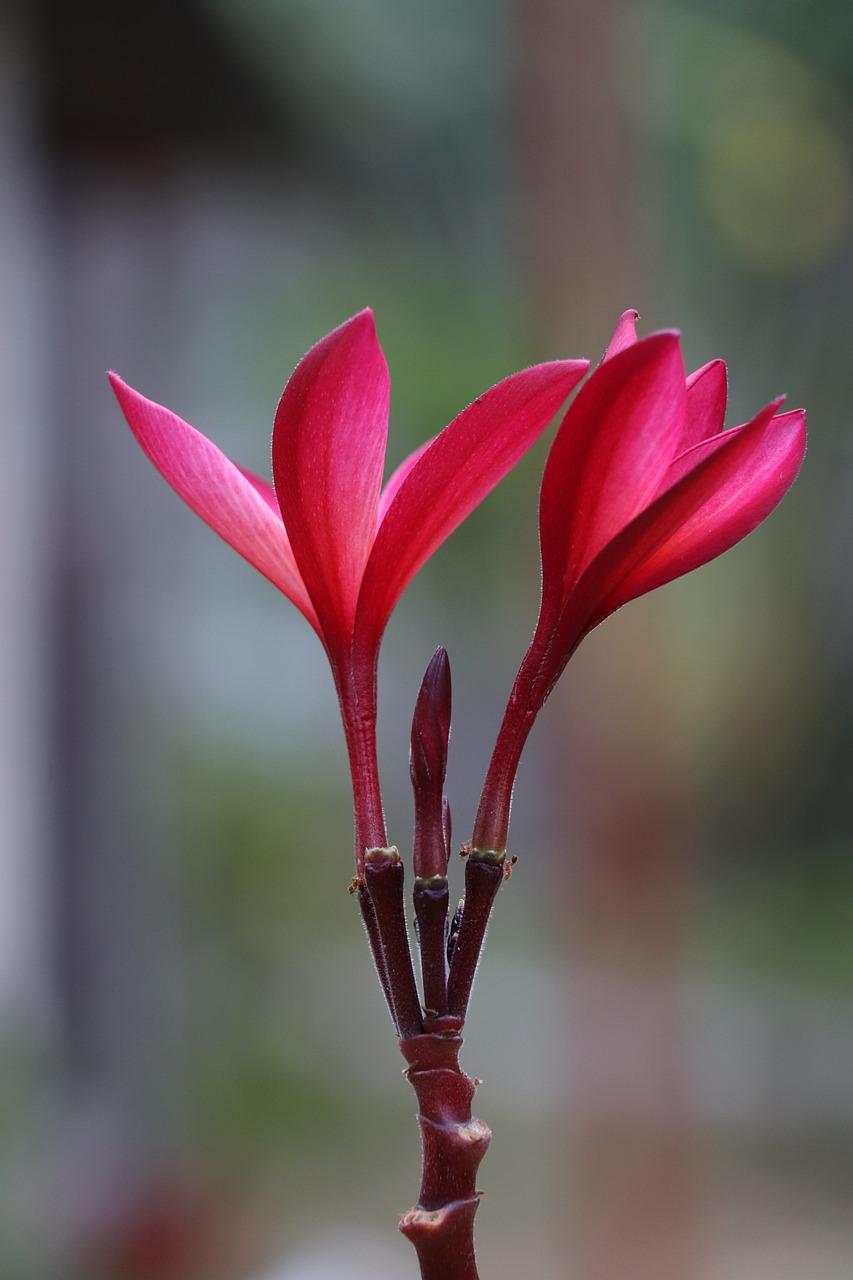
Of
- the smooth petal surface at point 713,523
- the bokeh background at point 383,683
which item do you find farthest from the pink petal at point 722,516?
the bokeh background at point 383,683

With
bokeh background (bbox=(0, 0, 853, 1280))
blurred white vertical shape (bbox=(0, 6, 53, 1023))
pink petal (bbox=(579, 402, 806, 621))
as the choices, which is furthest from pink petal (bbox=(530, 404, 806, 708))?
blurred white vertical shape (bbox=(0, 6, 53, 1023))

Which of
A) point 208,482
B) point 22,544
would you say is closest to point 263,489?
point 208,482

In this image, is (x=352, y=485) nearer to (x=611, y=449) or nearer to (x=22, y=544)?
(x=611, y=449)

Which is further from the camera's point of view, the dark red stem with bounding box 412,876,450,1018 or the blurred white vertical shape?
the blurred white vertical shape

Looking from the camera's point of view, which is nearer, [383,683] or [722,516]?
[722,516]

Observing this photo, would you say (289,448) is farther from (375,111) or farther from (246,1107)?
(375,111)

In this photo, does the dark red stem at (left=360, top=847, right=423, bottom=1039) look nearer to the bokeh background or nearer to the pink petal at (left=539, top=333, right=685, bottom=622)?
the pink petal at (left=539, top=333, right=685, bottom=622)
